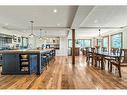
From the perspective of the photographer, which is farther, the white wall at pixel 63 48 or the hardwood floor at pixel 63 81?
the white wall at pixel 63 48

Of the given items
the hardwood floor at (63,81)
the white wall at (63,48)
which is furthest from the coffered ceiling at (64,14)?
the white wall at (63,48)

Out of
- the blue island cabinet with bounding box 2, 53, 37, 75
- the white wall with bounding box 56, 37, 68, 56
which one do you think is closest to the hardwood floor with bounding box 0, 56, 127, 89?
the blue island cabinet with bounding box 2, 53, 37, 75

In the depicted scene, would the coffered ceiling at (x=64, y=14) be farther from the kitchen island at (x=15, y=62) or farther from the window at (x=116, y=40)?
the window at (x=116, y=40)

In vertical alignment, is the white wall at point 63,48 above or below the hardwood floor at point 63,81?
above

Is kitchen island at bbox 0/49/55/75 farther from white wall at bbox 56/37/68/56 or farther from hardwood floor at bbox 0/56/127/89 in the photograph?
white wall at bbox 56/37/68/56

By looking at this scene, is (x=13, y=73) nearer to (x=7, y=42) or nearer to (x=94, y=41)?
(x=7, y=42)

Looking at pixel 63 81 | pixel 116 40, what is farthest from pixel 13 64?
pixel 116 40

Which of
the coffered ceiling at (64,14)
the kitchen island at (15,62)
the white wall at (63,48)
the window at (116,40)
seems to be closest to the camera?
the coffered ceiling at (64,14)

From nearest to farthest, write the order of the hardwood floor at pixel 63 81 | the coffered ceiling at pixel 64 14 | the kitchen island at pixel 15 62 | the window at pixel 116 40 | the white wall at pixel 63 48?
1. the hardwood floor at pixel 63 81
2. the coffered ceiling at pixel 64 14
3. the kitchen island at pixel 15 62
4. the window at pixel 116 40
5. the white wall at pixel 63 48

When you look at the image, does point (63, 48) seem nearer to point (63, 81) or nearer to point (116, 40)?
point (116, 40)

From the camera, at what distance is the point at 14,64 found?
5.91m
